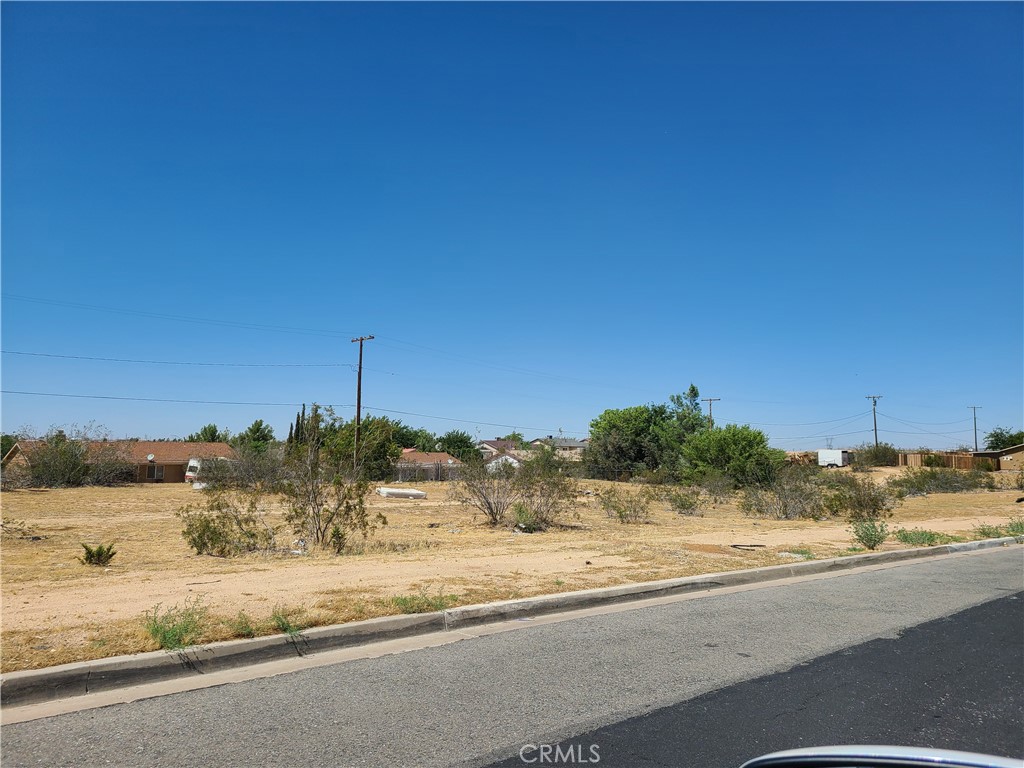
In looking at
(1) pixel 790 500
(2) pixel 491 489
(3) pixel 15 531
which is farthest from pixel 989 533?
(3) pixel 15 531

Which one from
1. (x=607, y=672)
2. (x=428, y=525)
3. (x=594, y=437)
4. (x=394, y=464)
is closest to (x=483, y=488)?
(x=428, y=525)

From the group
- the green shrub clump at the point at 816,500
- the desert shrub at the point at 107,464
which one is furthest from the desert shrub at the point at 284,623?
the desert shrub at the point at 107,464

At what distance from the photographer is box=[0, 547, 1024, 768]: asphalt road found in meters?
4.52

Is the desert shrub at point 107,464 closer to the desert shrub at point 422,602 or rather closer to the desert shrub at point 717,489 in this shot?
the desert shrub at point 717,489

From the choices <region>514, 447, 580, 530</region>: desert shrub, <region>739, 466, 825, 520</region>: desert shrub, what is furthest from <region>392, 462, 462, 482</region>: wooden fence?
<region>514, 447, 580, 530</region>: desert shrub

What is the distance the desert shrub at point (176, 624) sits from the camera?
6.13 meters

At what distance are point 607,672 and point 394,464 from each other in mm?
45528

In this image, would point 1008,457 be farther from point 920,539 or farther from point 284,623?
point 284,623

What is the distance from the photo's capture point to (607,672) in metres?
6.18

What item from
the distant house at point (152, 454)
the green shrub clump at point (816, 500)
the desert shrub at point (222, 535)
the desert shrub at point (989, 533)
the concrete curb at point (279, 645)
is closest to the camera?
the concrete curb at point (279, 645)

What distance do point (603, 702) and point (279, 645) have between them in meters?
2.92

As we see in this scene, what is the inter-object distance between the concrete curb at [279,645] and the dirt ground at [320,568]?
277 millimetres

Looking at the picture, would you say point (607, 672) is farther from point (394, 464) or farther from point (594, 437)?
point (594, 437)

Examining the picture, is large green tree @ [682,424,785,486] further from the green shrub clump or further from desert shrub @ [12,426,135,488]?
desert shrub @ [12,426,135,488]
